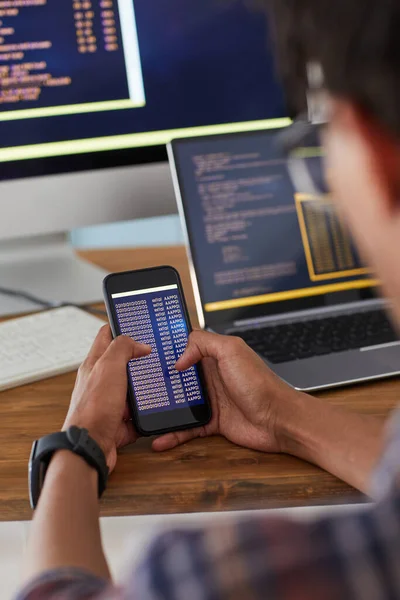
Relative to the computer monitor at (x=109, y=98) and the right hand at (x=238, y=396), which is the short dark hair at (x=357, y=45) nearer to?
the right hand at (x=238, y=396)

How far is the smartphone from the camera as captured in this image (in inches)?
29.4

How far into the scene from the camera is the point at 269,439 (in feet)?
2.35

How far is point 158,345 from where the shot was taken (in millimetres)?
776

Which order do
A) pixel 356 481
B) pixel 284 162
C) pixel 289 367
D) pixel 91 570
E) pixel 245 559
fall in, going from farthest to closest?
pixel 284 162
pixel 289 367
pixel 356 481
pixel 91 570
pixel 245 559

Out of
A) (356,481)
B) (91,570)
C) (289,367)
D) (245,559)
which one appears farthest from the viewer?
(289,367)

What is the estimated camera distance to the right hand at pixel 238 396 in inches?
28.4

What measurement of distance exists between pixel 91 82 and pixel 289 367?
0.47m

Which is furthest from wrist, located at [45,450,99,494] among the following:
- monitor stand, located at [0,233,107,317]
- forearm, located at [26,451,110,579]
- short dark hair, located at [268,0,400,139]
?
monitor stand, located at [0,233,107,317]

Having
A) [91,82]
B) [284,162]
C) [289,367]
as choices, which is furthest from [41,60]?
[289,367]

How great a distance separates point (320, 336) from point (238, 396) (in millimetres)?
182

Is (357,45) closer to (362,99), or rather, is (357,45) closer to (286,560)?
(362,99)

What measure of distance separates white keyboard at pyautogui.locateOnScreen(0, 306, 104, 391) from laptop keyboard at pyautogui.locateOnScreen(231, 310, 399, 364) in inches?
7.0

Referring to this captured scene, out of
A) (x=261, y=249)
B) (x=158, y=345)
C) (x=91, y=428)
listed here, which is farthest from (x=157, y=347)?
(x=261, y=249)

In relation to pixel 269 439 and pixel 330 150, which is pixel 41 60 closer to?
pixel 269 439
